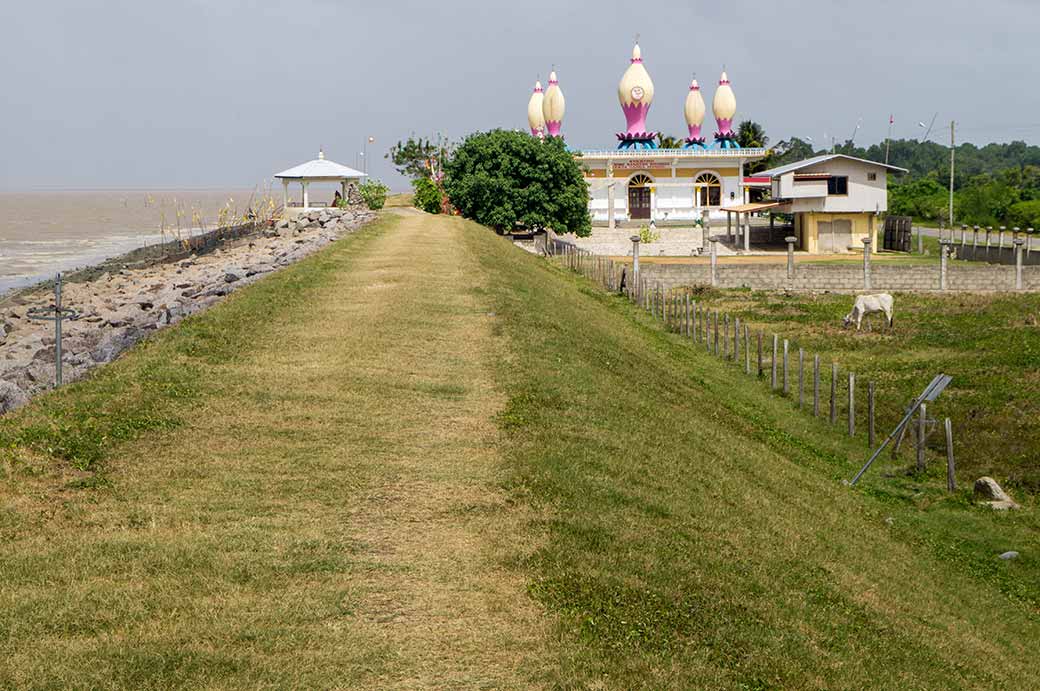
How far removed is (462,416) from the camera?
14711 mm

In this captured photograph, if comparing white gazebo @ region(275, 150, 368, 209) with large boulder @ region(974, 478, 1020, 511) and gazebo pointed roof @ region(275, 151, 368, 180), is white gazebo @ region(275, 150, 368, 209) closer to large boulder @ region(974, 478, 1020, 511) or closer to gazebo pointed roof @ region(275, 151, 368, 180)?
gazebo pointed roof @ region(275, 151, 368, 180)

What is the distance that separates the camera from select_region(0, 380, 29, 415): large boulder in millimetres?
14094

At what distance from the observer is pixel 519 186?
6025 centimetres

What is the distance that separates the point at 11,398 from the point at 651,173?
6908cm

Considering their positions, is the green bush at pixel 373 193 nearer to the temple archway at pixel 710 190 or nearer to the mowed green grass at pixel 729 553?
the temple archway at pixel 710 190

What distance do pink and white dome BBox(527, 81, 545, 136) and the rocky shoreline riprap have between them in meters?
32.7

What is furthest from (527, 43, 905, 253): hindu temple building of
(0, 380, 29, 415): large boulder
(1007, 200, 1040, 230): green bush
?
(0, 380, 29, 415): large boulder

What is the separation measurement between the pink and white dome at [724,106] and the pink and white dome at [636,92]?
20.3ft

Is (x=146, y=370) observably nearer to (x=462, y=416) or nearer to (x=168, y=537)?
(x=462, y=416)

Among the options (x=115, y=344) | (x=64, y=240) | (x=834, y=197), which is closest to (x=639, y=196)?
(x=834, y=197)

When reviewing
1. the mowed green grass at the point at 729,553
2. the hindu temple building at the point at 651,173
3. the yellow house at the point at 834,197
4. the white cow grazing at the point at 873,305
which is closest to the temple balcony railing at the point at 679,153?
the hindu temple building at the point at 651,173

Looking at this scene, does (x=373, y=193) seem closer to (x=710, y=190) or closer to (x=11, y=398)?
(x=710, y=190)

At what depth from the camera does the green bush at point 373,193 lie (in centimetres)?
7000

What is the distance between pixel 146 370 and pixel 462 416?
14.3 ft
